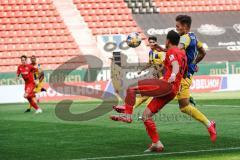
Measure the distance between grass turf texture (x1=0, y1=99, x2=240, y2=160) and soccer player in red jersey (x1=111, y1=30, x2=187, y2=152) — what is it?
0.44 metres

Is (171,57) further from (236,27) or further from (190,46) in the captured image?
(236,27)

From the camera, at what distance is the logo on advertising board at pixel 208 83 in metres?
37.5

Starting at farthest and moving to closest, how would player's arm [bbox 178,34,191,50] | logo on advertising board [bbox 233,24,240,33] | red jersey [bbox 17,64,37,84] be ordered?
logo on advertising board [bbox 233,24,240,33], red jersey [bbox 17,64,37,84], player's arm [bbox 178,34,191,50]

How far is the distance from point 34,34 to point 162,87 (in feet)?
99.9

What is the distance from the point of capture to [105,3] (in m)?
44.7

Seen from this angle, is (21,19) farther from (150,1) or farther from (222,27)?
(222,27)

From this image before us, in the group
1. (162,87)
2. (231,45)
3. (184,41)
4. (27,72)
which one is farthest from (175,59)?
(231,45)

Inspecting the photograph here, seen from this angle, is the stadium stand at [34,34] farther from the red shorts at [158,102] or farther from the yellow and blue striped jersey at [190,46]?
the red shorts at [158,102]

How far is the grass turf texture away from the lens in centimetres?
1123

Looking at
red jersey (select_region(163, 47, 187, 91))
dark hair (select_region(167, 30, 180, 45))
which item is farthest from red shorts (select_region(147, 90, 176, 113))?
dark hair (select_region(167, 30, 180, 45))

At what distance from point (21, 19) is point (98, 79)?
28.3 feet

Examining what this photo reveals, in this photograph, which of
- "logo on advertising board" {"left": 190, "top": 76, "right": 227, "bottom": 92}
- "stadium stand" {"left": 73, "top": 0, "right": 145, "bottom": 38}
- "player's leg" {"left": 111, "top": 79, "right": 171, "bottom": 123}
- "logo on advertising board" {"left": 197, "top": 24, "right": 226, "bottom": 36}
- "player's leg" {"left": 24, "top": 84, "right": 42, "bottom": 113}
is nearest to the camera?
"player's leg" {"left": 111, "top": 79, "right": 171, "bottom": 123}

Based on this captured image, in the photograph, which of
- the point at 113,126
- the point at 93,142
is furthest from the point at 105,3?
the point at 93,142

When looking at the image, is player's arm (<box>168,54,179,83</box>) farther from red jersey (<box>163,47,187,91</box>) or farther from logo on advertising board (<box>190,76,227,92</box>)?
logo on advertising board (<box>190,76,227,92</box>)
